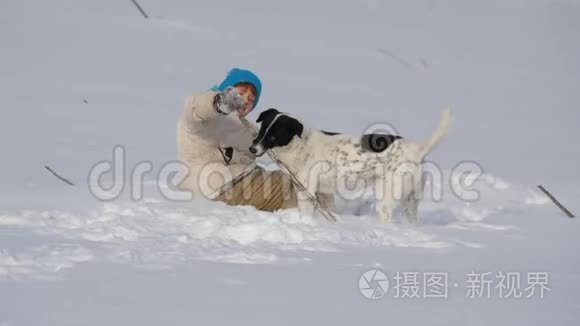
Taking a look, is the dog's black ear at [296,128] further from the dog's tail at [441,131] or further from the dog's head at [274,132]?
the dog's tail at [441,131]

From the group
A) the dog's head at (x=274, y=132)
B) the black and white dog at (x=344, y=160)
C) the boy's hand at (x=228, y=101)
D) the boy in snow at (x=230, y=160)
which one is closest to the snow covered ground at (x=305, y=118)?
the black and white dog at (x=344, y=160)

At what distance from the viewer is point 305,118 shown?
28.6 feet

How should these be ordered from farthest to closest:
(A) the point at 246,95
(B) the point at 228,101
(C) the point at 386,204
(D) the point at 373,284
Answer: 1. (A) the point at 246,95
2. (C) the point at 386,204
3. (B) the point at 228,101
4. (D) the point at 373,284

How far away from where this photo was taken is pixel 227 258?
3289mm

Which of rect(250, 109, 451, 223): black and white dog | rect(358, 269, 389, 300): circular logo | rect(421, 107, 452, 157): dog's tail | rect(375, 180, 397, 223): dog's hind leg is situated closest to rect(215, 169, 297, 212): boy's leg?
rect(250, 109, 451, 223): black and white dog

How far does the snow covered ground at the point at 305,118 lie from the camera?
2.77 metres

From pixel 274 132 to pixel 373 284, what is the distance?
162 cm

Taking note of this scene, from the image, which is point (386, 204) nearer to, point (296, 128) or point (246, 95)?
point (296, 128)

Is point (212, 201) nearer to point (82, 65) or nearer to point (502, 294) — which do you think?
point (502, 294)

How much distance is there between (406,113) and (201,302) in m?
6.96

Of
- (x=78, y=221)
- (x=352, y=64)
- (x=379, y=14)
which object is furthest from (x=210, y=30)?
(x=78, y=221)

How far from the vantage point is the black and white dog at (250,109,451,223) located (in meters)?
4.37

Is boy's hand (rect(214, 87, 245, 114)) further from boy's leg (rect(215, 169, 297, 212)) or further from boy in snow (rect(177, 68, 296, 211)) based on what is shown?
boy's leg (rect(215, 169, 297, 212))

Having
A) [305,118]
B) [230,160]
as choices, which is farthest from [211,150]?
[305,118]
